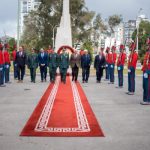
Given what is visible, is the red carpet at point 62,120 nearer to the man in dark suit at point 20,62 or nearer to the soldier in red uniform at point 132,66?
the soldier in red uniform at point 132,66

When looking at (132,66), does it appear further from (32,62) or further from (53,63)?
(32,62)

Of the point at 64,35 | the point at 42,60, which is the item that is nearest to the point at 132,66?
the point at 42,60

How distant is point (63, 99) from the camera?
15.7m

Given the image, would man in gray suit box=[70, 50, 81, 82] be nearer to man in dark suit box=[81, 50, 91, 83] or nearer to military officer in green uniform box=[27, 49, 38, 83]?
man in dark suit box=[81, 50, 91, 83]

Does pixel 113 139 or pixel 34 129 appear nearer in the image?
pixel 113 139

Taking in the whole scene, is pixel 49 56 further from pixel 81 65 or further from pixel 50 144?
pixel 50 144

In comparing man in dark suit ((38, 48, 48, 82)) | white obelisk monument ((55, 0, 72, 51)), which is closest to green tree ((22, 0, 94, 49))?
white obelisk monument ((55, 0, 72, 51))

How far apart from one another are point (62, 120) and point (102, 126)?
3.92ft

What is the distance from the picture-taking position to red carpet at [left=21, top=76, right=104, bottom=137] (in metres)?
9.17

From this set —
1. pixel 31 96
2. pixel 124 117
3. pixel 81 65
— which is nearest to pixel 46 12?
pixel 81 65

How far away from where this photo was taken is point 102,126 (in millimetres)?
9961

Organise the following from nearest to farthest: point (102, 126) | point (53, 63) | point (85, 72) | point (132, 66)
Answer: point (102, 126) < point (132, 66) < point (53, 63) < point (85, 72)

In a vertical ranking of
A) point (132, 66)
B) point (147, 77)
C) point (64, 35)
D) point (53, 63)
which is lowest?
point (147, 77)

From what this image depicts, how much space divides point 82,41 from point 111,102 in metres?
69.6
